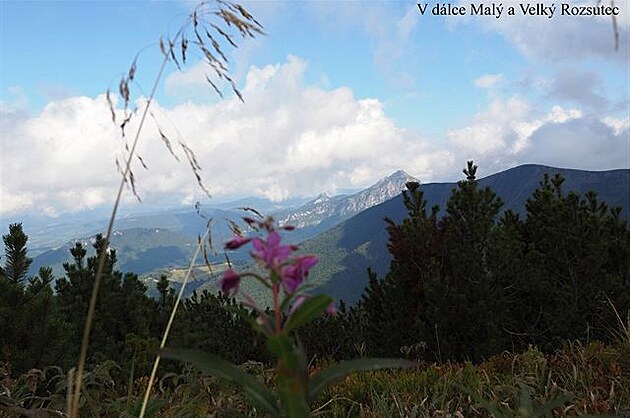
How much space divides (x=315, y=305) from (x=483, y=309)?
8.52 m

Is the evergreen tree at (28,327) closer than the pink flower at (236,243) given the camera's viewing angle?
No

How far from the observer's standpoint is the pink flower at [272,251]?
1.07 meters

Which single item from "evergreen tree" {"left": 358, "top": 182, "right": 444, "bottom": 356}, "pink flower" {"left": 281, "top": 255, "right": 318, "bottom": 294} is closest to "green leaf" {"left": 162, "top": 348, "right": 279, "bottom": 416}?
"pink flower" {"left": 281, "top": 255, "right": 318, "bottom": 294}

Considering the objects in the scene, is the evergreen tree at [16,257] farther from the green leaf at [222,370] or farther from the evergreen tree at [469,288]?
the green leaf at [222,370]

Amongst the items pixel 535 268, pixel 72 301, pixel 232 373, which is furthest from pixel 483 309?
pixel 232 373

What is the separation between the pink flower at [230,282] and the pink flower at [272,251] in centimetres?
7

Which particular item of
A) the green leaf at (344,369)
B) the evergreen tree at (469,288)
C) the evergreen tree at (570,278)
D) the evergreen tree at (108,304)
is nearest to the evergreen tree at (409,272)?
the evergreen tree at (469,288)

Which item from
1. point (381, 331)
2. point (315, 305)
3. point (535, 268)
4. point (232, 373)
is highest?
point (315, 305)

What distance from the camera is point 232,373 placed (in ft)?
3.74

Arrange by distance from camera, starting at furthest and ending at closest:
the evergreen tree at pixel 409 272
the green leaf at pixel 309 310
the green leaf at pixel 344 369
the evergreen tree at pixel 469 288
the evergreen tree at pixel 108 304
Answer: the evergreen tree at pixel 409 272 → the evergreen tree at pixel 469 288 → the evergreen tree at pixel 108 304 → the green leaf at pixel 344 369 → the green leaf at pixel 309 310

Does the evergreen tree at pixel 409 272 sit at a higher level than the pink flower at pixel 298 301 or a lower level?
lower

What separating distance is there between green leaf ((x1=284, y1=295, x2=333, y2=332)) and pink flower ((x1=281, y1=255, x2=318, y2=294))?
4 cm

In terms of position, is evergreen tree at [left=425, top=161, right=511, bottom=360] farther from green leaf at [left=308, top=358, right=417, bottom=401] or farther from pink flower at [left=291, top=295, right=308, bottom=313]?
pink flower at [left=291, top=295, right=308, bottom=313]

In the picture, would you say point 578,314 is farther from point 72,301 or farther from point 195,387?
point 72,301
